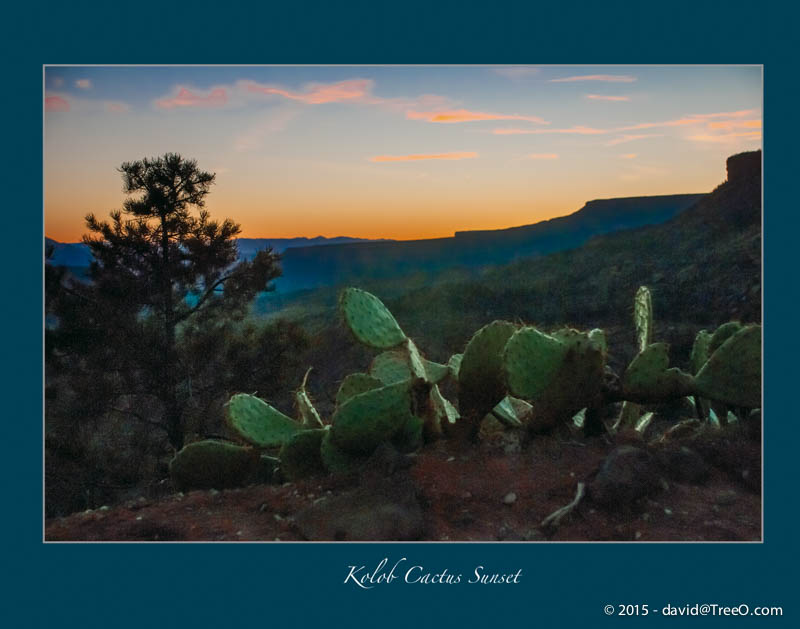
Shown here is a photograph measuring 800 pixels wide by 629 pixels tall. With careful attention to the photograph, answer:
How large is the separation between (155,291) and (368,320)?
3643mm

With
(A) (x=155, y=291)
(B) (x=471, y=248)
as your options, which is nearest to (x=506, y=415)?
(A) (x=155, y=291)

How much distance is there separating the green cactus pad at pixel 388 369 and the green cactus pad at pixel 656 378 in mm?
1203

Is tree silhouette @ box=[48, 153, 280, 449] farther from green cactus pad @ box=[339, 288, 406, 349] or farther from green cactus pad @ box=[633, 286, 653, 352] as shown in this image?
green cactus pad @ box=[633, 286, 653, 352]

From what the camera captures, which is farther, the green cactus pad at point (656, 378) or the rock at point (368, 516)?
the green cactus pad at point (656, 378)

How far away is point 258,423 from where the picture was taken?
168 inches

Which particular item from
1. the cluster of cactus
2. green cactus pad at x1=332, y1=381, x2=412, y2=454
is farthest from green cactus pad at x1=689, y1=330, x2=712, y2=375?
green cactus pad at x1=332, y1=381, x2=412, y2=454

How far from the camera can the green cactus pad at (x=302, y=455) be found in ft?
13.3

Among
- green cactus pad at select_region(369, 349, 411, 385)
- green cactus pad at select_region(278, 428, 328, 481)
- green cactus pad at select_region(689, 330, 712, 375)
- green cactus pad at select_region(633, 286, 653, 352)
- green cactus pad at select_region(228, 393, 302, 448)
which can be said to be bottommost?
green cactus pad at select_region(278, 428, 328, 481)

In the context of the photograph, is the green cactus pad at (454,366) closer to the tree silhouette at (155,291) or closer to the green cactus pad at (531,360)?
the green cactus pad at (531,360)

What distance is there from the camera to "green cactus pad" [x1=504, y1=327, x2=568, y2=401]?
351cm

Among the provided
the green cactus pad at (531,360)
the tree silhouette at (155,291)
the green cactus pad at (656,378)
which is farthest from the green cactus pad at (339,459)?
the tree silhouette at (155,291)

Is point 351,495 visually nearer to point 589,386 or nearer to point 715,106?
point 589,386

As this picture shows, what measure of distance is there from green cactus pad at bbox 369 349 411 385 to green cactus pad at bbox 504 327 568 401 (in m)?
0.98

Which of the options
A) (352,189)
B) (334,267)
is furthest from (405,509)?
(334,267)
